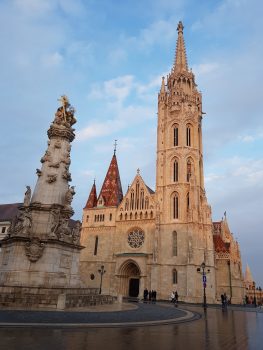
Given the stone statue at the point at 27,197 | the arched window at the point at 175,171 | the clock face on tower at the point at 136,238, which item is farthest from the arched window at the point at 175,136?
the stone statue at the point at 27,197

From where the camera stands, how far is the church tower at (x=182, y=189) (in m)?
37.1

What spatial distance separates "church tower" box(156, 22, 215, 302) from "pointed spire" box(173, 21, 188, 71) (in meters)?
0.26

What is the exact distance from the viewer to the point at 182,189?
41719 millimetres

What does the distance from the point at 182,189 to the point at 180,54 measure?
1096 inches

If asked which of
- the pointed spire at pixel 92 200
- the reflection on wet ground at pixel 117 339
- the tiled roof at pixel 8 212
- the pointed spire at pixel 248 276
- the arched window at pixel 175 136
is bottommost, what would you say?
the reflection on wet ground at pixel 117 339

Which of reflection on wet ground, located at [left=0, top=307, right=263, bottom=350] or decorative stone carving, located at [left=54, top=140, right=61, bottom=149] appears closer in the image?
reflection on wet ground, located at [left=0, top=307, right=263, bottom=350]

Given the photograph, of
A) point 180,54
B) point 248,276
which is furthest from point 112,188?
point 248,276

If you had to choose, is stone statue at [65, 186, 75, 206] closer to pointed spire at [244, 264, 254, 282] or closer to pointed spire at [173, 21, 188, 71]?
pointed spire at [173, 21, 188, 71]

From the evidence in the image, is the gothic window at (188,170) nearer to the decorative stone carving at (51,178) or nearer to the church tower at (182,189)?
the church tower at (182,189)

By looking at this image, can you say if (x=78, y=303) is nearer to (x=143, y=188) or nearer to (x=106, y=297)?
(x=106, y=297)

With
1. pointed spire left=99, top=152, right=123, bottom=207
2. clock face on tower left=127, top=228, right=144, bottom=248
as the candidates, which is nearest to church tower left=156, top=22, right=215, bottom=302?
clock face on tower left=127, top=228, right=144, bottom=248

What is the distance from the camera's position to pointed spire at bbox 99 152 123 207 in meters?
45.7

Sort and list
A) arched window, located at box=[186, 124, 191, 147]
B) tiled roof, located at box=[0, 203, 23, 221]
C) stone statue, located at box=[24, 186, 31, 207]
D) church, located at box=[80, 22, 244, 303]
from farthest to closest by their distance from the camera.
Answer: tiled roof, located at box=[0, 203, 23, 221] < arched window, located at box=[186, 124, 191, 147] < church, located at box=[80, 22, 244, 303] < stone statue, located at box=[24, 186, 31, 207]

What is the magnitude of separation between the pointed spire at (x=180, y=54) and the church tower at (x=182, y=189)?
0.26 m
